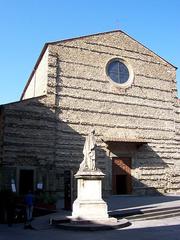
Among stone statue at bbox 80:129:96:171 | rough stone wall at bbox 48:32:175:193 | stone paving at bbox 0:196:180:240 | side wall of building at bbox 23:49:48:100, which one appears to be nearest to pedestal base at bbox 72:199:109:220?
stone paving at bbox 0:196:180:240

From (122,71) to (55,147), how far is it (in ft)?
24.1

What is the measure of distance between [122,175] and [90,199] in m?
10.6

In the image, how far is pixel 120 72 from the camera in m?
24.7

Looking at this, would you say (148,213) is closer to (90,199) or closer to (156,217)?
(156,217)

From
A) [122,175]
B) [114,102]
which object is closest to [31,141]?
[114,102]

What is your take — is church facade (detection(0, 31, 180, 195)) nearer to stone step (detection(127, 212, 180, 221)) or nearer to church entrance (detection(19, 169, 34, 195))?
church entrance (detection(19, 169, 34, 195))

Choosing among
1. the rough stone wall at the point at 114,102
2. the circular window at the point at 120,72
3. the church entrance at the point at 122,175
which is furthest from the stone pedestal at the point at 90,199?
the circular window at the point at 120,72

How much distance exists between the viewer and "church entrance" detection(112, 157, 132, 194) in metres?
23.0

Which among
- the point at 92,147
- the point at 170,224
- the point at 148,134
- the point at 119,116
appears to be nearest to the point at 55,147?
the point at 119,116

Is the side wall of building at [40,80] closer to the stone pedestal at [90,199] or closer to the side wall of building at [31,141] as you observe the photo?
the side wall of building at [31,141]

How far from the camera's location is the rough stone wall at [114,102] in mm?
22281

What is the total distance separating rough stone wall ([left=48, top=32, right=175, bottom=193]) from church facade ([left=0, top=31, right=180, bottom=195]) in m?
0.06

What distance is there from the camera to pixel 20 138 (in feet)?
66.7

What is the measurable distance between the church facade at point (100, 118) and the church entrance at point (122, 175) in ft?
0.20
